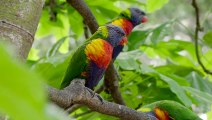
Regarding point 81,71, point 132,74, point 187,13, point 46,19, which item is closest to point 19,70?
point 81,71

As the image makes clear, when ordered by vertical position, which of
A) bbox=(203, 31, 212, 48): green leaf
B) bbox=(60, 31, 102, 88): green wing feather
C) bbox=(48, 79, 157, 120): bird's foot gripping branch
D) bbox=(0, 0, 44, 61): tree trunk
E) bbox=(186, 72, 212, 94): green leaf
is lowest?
bbox=(48, 79, 157, 120): bird's foot gripping branch

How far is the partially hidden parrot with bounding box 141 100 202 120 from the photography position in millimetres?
747

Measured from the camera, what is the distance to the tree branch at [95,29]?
100 centimetres

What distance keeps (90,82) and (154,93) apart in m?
0.51

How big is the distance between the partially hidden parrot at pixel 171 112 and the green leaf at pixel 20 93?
68 centimetres

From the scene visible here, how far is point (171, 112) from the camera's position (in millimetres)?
759

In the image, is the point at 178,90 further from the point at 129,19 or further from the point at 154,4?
the point at 154,4

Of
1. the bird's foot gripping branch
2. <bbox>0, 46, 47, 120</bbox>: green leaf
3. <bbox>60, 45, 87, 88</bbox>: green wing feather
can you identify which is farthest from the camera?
<bbox>60, 45, 87, 88</bbox>: green wing feather

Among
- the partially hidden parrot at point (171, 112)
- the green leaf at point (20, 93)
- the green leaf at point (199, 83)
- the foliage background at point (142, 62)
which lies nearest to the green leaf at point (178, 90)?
the foliage background at point (142, 62)

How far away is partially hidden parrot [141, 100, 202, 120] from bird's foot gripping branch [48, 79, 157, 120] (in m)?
0.17

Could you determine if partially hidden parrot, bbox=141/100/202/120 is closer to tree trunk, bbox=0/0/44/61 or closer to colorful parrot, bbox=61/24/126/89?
colorful parrot, bbox=61/24/126/89

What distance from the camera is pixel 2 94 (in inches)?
3.9

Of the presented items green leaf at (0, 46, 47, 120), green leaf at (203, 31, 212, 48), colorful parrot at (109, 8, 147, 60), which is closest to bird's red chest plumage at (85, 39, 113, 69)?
colorful parrot at (109, 8, 147, 60)

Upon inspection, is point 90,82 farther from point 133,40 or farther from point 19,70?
point 133,40
